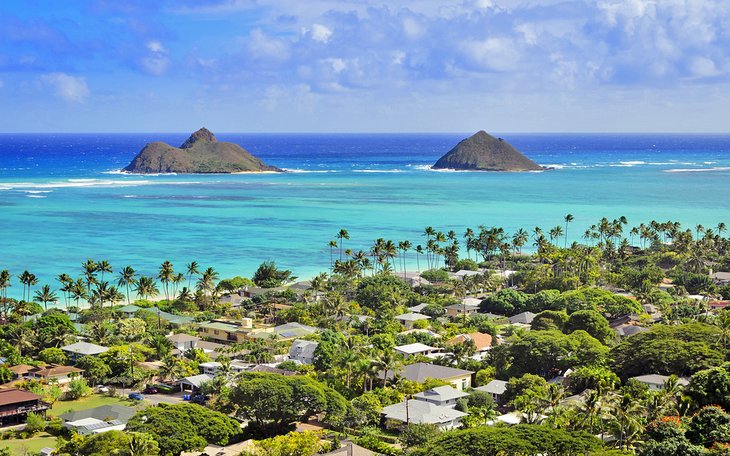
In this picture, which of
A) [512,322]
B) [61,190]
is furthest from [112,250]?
[61,190]

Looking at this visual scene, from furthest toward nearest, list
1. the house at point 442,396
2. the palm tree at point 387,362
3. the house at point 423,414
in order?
the palm tree at point 387,362 < the house at point 442,396 < the house at point 423,414

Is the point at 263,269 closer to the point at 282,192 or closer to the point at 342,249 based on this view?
the point at 342,249

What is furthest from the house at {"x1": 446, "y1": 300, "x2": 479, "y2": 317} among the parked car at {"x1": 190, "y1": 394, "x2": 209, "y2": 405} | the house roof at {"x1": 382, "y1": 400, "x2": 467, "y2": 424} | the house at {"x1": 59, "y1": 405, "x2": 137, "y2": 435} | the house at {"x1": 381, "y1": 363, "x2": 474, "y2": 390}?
the house at {"x1": 59, "y1": 405, "x2": 137, "y2": 435}

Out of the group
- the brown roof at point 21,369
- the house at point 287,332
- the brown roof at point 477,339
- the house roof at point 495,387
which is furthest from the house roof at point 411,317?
the brown roof at point 21,369

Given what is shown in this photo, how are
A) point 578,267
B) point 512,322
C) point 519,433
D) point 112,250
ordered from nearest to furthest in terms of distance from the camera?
point 519,433 → point 512,322 → point 578,267 → point 112,250

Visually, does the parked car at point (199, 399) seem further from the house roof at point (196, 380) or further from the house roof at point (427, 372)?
the house roof at point (427, 372)

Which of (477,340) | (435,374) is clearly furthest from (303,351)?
(477,340)
